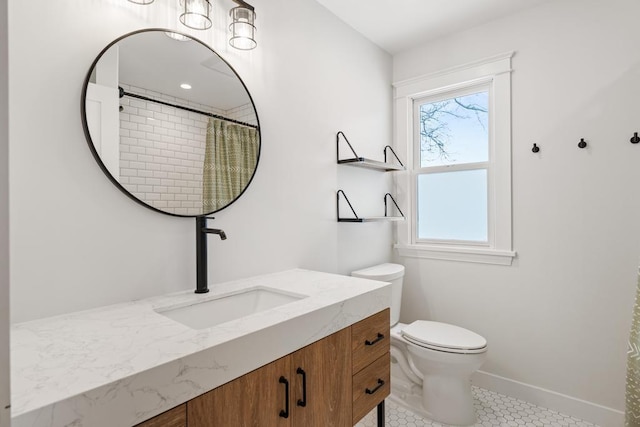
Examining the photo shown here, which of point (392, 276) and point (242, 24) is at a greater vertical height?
point (242, 24)

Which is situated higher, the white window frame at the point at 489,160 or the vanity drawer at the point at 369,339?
the white window frame at the point at 489,160

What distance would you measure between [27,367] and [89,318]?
1.09 ft

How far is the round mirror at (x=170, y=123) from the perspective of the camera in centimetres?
115

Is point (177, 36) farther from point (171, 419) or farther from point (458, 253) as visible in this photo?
point (458, 253)

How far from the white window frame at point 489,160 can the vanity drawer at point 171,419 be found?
2115 mm

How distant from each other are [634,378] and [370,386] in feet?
4.09

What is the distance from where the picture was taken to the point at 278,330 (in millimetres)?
966

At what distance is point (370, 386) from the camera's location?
1.36 meters

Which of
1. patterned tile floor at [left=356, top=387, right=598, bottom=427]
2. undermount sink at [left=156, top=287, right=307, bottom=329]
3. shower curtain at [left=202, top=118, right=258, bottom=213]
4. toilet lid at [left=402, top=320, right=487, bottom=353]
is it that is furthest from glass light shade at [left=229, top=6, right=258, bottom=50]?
patterned tile floor at [left=356, top=387, right=598, bottom=427]

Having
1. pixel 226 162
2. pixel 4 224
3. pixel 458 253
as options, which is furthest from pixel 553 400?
pixel 4 224

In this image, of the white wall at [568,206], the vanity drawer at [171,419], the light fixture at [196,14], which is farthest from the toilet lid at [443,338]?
the light fixture at [196,14]

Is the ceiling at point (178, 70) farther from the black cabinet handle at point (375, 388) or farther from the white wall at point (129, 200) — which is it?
the black cabinet handle at point (375, 388)

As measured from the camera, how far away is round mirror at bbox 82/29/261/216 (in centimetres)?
115

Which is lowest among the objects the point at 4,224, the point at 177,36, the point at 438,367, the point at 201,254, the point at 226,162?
the point at 438,367
